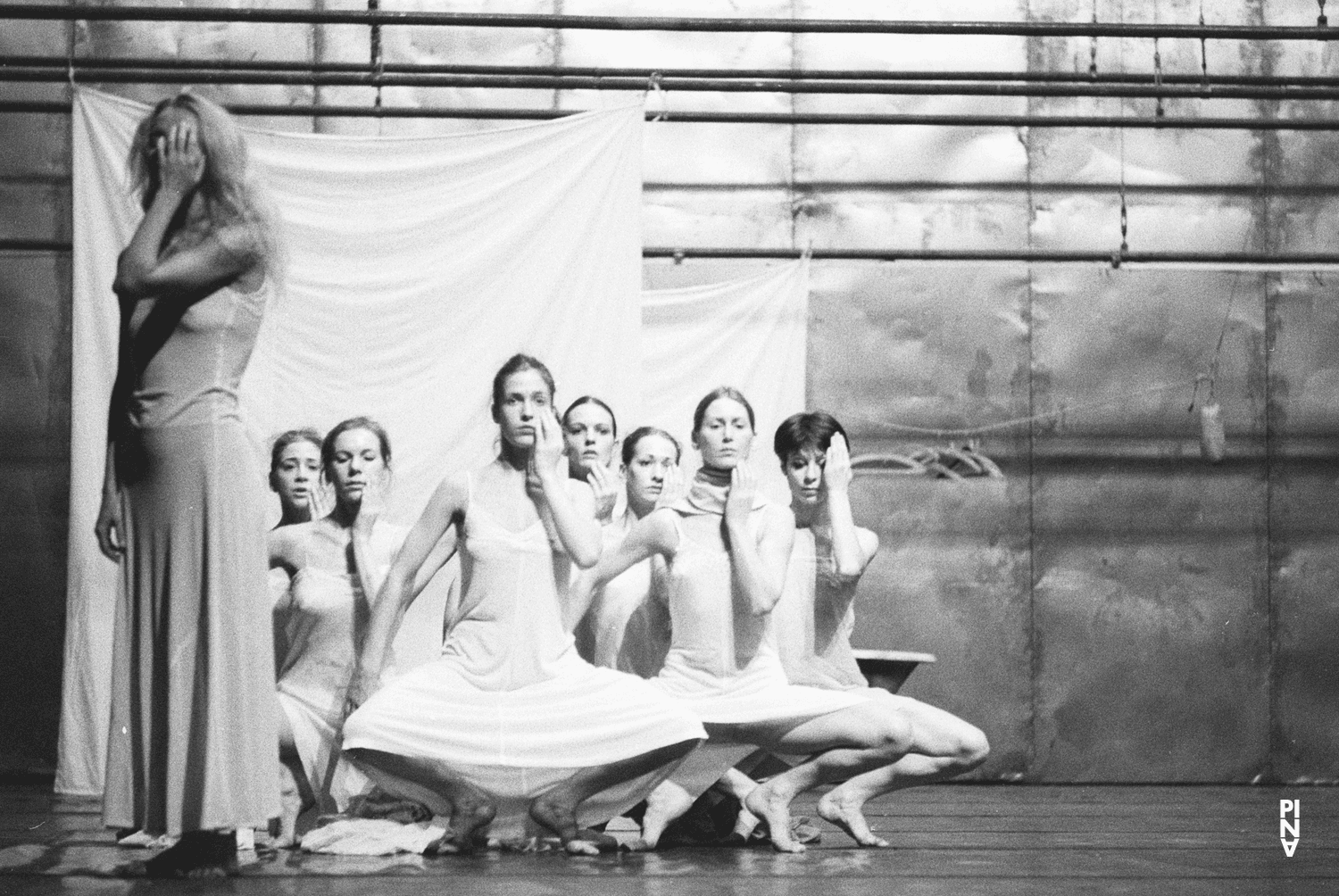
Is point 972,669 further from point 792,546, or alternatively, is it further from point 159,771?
point 159,771

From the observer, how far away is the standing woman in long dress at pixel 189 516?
3637 millimetres

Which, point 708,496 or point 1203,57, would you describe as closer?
point 708,496

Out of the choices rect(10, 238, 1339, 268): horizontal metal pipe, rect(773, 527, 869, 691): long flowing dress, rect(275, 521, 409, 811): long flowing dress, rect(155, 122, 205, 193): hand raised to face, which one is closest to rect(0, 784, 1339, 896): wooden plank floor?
rect(773, 527, 869, 691): long flowing dress

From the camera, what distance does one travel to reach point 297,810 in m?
4.76

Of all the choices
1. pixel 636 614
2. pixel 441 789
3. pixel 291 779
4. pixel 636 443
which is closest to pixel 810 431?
pixel 636 443

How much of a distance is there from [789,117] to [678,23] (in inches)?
25.7

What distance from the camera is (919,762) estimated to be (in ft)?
15.9

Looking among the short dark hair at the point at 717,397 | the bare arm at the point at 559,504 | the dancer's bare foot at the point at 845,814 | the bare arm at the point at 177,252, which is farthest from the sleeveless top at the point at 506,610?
the bare arm at the point at 177,252

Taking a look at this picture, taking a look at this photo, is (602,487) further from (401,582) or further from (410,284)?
(410,284)

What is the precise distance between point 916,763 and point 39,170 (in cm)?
503

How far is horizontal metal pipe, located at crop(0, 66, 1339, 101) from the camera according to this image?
23.2 ft

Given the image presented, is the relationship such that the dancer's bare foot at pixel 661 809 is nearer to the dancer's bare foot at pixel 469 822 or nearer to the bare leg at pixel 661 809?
the bare leg at pixel 661 809

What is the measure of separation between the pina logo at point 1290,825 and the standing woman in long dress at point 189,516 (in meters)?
2.66

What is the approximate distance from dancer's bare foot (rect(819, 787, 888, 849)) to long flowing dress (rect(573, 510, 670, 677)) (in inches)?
29.0
